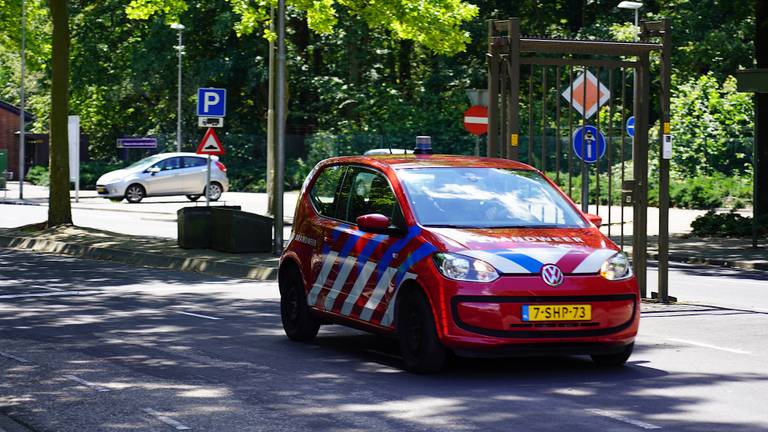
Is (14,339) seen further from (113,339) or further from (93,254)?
(93,254)

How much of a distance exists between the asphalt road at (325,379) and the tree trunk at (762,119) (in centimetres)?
1234

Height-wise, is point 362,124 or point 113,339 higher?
point 362,124

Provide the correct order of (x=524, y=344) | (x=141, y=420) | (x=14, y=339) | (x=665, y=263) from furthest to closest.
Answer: (x=665, y=263) → (x=14, y=339) → (x=524, y=344) → (x=141, y=420)

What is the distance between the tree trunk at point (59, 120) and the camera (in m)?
25.4

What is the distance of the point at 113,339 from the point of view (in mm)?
11773

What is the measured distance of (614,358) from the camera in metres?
10.0

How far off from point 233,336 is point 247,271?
6887 mm

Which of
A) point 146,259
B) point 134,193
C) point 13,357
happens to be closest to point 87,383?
point 13,357

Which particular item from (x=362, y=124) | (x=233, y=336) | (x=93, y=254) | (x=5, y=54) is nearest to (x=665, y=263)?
(x=233, y=336)

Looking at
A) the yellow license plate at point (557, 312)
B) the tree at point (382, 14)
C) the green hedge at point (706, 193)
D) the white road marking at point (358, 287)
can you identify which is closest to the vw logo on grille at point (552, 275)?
the yellow license plate at point (557, 312)

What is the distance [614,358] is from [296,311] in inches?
114

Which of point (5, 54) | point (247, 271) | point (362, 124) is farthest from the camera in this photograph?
point (5, 54)

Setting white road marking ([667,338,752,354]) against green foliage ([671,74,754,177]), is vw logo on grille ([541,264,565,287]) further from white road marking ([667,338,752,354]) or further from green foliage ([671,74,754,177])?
green foliage ([671,74,754,177])

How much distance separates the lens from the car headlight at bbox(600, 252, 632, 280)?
9625 mm
